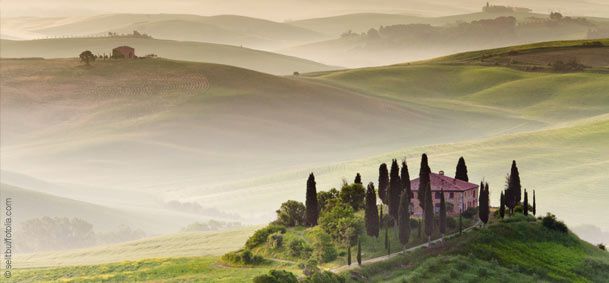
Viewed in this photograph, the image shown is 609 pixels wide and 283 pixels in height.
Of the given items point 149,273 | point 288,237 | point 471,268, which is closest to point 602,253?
point 471,268

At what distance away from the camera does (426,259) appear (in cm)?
8562

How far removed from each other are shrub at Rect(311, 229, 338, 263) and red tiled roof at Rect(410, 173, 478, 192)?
1177cm

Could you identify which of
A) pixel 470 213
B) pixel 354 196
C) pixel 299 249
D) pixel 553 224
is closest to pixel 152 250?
pixel 354 196

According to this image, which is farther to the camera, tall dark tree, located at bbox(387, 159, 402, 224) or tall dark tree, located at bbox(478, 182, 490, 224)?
tall dark tree, located at bbox(478, 182, 490, 224)

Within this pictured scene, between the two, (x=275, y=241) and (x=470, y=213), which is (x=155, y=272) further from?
(x=470, y=213)

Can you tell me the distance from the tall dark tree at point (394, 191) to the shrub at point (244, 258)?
11202 millimetres

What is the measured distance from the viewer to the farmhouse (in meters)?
97.5

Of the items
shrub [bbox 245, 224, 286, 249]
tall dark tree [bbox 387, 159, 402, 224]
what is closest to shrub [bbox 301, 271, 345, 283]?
tall dark tree [bbox 387, 159, 402, 224]

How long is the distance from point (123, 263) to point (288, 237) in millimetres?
14159

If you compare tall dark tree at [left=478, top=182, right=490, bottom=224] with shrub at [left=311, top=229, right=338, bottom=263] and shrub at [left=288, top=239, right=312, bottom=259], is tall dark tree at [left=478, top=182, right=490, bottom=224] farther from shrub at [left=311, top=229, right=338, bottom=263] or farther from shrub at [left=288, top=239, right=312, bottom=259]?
shrub at [left=288, top=239, right=312, bottom=259]

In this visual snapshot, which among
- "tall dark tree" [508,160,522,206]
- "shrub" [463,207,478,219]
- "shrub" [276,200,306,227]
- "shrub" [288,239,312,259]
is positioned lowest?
"shrub" [288,239,312,259]

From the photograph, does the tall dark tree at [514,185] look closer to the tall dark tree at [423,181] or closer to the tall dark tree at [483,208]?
the tall dark tree at [483,208]

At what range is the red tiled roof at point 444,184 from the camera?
3883 inches

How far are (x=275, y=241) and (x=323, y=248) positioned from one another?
6.00 metres
